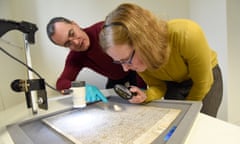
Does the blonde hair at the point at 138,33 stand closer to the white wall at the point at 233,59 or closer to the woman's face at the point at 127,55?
the woman's face at the point at 127,55

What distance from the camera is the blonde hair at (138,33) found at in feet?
2.41

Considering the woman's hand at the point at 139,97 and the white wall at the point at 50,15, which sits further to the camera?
the white wall at the point at 50,15

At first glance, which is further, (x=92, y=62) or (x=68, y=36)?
(x=92, y=62)

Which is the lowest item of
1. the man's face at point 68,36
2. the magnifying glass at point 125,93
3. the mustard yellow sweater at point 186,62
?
the magnifying glass at point 125,93

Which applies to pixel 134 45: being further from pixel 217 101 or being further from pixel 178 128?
pixel 217 101

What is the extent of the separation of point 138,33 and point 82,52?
764 millimetres

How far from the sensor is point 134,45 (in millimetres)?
752

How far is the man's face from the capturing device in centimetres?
124

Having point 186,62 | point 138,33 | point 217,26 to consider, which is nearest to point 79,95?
point 138,33

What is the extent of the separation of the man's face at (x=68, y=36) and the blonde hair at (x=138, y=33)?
49 centimetres

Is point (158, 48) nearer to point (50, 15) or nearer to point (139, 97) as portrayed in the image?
point (139, 97)


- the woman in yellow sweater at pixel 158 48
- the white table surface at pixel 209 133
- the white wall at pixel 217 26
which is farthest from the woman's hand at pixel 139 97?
the white wall at pixel 217 26

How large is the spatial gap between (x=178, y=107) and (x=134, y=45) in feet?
0.98

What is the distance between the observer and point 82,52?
1.43m
